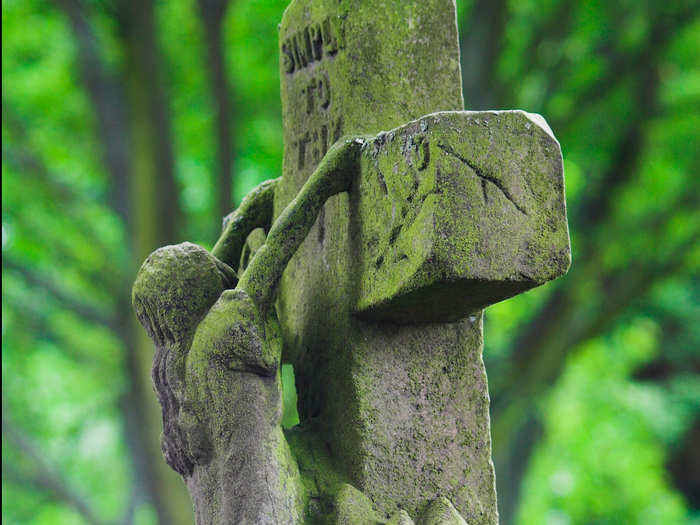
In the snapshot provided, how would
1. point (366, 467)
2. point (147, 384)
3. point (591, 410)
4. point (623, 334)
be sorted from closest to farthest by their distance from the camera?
point (366, 467) < point (147, 384) < point (623, 334) < point (591, 410)

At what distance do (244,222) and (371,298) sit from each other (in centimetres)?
69

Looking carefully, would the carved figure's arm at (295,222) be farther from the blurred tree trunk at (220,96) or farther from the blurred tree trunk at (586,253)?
the blurred tree trunk at (586,253)

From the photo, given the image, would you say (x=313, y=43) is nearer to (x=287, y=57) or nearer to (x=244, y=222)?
(x=287, y=57)

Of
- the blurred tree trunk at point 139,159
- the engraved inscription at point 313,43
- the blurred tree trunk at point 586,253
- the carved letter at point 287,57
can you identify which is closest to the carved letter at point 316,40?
the engraved inscription at point 313,43

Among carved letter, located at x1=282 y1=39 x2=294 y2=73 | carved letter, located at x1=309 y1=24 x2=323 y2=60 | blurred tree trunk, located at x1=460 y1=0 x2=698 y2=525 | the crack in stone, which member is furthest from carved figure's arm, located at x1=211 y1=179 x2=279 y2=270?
blurred tree trunk, located at x1=460 y1=0 x2=698 y2=525

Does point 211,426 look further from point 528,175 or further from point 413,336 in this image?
point 528,175

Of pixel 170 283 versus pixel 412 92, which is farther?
pixel 412 92

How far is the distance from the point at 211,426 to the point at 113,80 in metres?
4.94

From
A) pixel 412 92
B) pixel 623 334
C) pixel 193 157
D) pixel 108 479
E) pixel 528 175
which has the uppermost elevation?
pixel 193 157

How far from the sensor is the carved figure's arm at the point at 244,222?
109 inches

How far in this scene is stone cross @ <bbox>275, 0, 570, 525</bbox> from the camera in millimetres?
2117

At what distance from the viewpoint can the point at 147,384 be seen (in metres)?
6.61

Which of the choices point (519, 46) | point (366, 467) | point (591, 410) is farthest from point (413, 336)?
point (591, 410)

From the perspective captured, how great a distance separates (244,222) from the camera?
283cm
